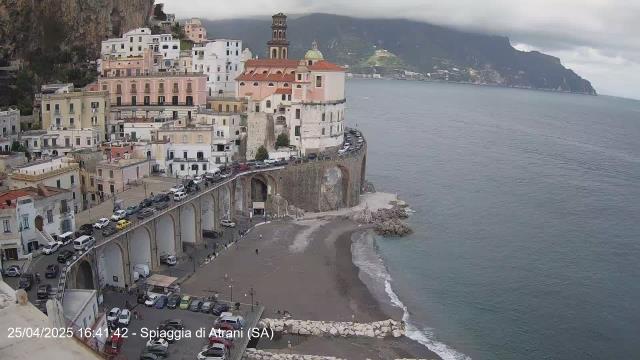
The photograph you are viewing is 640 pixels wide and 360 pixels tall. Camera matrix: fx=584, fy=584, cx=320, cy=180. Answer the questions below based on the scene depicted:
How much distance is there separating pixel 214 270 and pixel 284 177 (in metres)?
22.2

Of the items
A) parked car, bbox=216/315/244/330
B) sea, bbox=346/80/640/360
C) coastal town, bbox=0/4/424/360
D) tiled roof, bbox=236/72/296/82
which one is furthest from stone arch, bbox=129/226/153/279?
tiled roof, bbox=236/72/296/82

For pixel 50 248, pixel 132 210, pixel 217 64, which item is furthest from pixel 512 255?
pixel 217 64

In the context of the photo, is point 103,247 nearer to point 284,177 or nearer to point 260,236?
point 260,236

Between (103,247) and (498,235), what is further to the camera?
(498,235)

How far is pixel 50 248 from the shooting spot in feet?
141

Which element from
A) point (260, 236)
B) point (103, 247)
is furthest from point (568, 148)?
point (103, 247)

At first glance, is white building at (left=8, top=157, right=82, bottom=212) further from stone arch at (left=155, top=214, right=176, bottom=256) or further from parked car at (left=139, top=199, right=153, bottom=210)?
stone arch at (left=155, top=214, right=176, bottom=256)

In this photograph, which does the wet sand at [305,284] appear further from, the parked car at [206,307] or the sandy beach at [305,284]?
the parked car at [206,307]

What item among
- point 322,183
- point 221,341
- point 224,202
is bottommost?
point 221,341

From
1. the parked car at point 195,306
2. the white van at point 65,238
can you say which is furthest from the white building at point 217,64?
the parked car at point 195,306

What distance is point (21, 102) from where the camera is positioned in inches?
3132

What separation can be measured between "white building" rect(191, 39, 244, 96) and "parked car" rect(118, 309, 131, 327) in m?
56.7

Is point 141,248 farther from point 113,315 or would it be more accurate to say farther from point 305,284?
point 305,284

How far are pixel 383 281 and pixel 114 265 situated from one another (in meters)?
25.3
